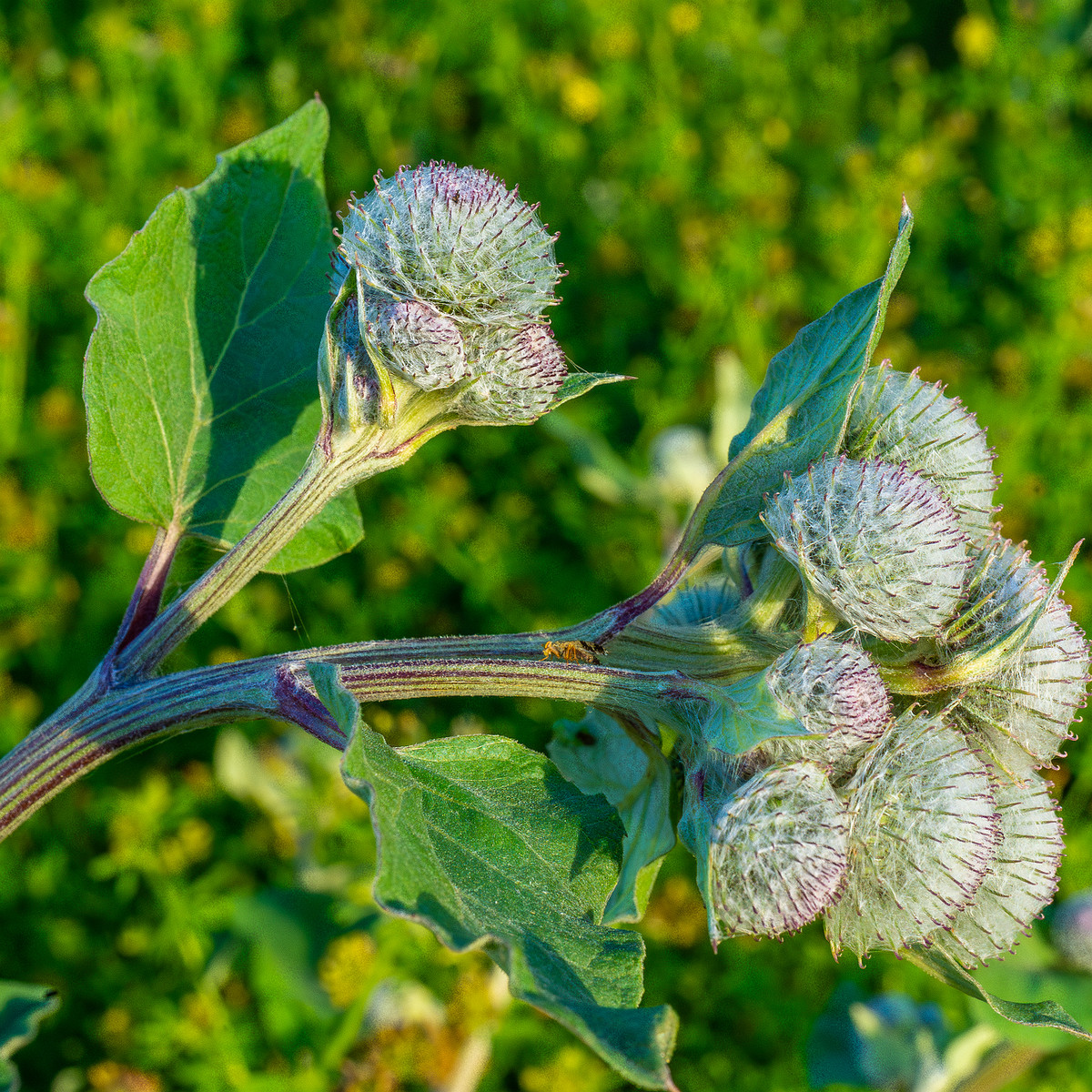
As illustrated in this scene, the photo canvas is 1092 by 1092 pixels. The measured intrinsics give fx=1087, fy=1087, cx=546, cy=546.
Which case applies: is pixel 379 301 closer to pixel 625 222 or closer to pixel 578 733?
pixel 578 733

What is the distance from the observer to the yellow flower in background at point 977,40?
550cm

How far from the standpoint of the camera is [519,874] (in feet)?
4.36

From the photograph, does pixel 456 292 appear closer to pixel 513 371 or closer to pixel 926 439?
pixel 513 371

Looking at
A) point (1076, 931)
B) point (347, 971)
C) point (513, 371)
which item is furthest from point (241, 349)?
point (1076, 931)

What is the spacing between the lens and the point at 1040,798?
4.84ft

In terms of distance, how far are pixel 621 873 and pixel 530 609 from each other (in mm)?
2860

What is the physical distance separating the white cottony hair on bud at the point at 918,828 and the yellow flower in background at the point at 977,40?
17.1 ft

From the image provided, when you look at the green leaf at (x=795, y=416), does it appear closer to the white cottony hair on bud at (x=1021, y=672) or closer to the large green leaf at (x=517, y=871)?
the white cottony hair on bud at (x=1021, y=672)

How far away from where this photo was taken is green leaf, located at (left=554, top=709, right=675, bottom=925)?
53.8 inches

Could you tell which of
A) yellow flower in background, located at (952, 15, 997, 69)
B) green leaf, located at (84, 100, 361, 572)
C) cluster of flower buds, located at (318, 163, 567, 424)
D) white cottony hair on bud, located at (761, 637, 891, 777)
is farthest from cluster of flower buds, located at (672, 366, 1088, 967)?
yellow flower in background, located at (952, 15, 997, 69)

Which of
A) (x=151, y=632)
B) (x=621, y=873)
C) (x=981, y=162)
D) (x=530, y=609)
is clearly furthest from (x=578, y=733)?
(x=981, y=162)

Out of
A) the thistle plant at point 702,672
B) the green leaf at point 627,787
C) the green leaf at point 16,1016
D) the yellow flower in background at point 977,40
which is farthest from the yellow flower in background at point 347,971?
the yellow flower in background at point 977,40

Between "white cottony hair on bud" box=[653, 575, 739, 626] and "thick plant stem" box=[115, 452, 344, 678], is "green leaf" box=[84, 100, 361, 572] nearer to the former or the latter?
"thick plant stem" box=[115, 452, 344, 678]

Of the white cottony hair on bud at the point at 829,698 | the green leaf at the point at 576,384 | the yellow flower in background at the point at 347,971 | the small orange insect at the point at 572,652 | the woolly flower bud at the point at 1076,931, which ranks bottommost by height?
the woolly flower bud at the point at 1076,931
